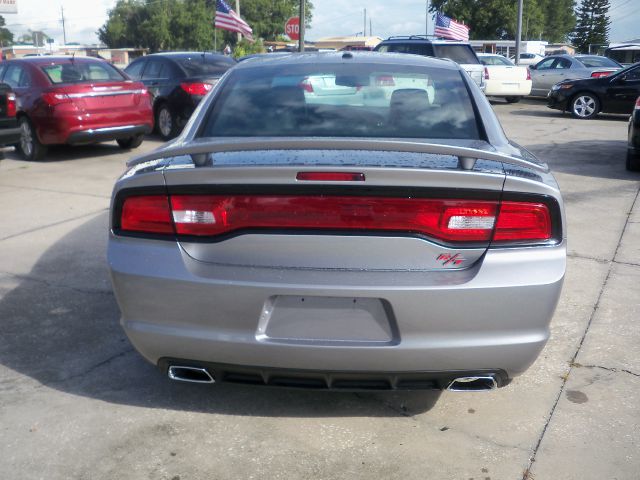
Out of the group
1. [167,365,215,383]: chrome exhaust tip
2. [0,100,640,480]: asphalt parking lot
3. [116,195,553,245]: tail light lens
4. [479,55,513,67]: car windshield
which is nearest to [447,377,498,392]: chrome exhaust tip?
[0,100,640,480]: asphalt parking lot

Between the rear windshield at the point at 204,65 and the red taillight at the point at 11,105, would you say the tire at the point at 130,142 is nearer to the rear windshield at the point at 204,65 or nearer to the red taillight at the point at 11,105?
the rear windshield at the point at 204,65

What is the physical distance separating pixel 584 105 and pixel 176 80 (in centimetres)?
1008

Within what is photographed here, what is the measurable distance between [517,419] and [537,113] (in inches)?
670

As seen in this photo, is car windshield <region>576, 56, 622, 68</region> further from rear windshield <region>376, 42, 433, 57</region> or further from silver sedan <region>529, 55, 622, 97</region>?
rear windshield <region>376, 42, 433, 57</region>

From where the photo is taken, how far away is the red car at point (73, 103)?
10461 mm

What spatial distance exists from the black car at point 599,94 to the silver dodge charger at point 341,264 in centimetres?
1514

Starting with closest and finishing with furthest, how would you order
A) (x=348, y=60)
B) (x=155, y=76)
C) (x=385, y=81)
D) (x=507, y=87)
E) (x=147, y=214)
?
(x=147, y=214) → (x=385, y=81) → (x=348, y=60) → (x=155, y=76) → (x=507, y=87)

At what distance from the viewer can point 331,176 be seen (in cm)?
275

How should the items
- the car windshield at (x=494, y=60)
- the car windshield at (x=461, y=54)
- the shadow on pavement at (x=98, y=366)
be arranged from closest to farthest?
the shadow on pavement at (x=98, y=366) < the car windshield at (x=461, y=54) < the car windshield at (x=494, y=60)

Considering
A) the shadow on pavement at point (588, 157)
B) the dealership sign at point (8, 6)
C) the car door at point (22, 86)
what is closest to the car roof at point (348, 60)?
the shadow on pavement at point (588, 157)

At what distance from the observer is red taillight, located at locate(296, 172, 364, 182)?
2742mm

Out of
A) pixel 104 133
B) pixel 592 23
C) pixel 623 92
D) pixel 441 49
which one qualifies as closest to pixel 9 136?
pixel 104 133

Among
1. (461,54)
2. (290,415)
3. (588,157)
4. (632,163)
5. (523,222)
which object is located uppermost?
(461,54)

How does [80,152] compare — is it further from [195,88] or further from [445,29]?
[445,29]
